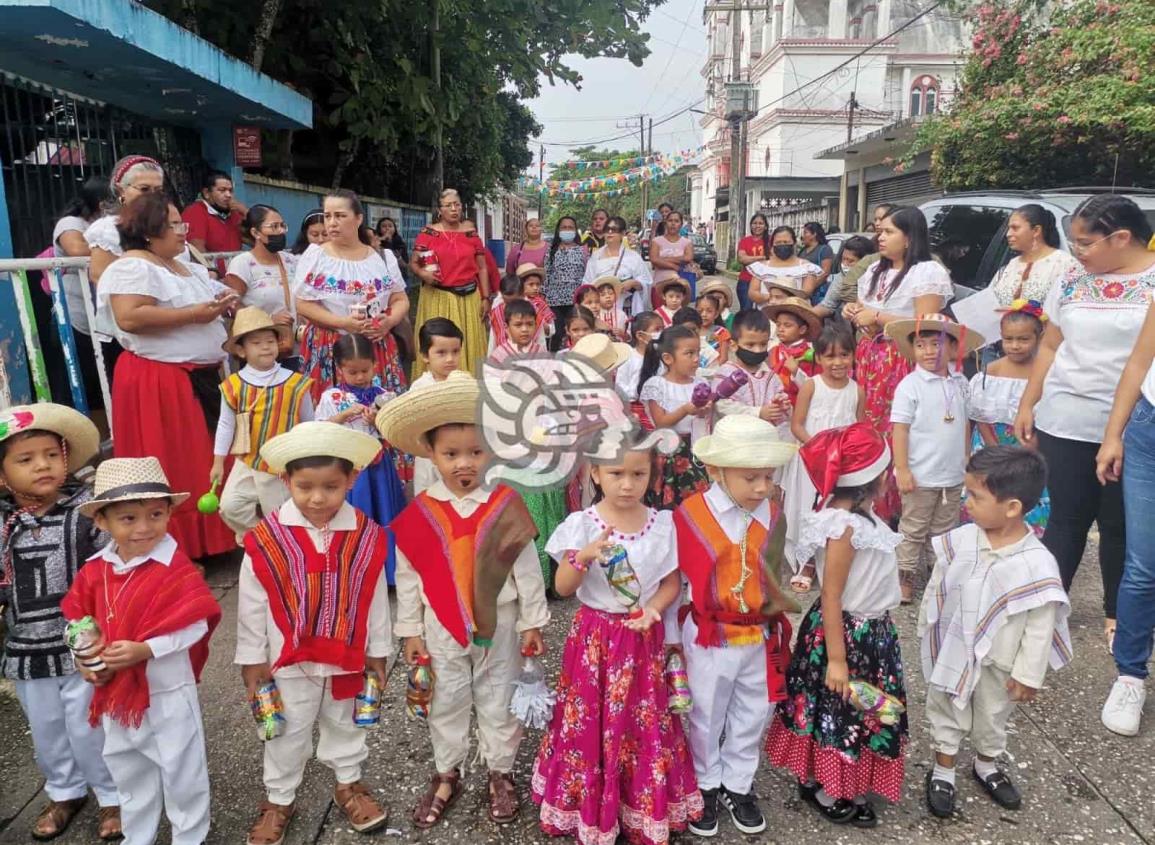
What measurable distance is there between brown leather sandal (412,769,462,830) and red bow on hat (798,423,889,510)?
4.57 ft

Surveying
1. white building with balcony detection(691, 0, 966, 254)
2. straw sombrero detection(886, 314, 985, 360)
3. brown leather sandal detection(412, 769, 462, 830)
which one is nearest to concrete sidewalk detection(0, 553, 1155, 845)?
brown leather sandal detection(412, 769, 462, 830)

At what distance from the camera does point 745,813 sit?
2.32m

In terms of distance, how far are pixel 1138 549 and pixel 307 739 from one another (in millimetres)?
2769

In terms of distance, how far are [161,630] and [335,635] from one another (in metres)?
0.43

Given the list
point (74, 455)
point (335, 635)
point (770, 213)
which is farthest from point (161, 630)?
point (770, 213)

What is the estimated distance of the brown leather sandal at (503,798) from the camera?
7.68 ft

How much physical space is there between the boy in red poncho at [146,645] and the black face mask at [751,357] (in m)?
2.59

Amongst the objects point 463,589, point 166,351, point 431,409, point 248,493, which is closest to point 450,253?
point 166,351

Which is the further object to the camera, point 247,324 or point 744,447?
point 247,324

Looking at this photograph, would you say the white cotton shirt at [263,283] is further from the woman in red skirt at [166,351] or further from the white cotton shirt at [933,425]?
the white cotton shirt at [933,425]

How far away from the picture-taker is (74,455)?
239 cm

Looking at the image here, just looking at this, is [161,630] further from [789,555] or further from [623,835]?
[789,555]

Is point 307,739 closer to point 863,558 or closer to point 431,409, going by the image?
point 431,409

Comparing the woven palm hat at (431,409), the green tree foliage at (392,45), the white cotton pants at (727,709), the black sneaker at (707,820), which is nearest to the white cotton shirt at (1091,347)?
the white cotton pants at (727,709)
